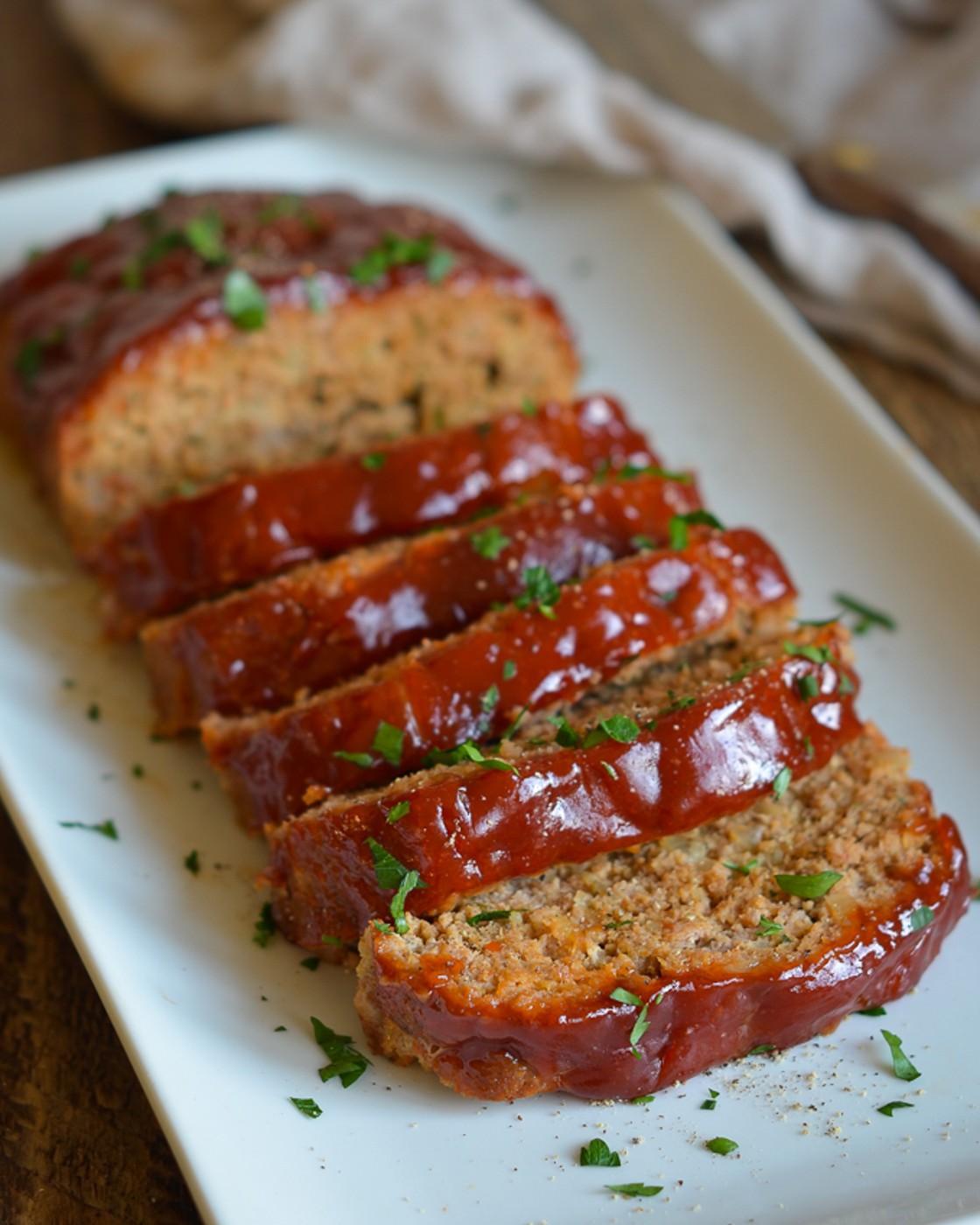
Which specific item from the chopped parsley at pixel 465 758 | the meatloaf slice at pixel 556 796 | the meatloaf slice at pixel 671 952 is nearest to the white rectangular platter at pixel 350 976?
the meatloaf slice at pixel 671 952

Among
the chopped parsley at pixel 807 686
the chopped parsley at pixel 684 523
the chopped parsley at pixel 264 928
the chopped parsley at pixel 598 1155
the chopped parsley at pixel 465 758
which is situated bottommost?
the chopped parsley at pixel 598 1155

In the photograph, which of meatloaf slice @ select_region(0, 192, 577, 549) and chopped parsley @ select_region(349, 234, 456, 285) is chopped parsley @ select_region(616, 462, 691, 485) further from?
chopped parsley @ select_region(349, 234, 456, 285)

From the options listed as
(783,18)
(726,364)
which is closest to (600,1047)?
(726,364)

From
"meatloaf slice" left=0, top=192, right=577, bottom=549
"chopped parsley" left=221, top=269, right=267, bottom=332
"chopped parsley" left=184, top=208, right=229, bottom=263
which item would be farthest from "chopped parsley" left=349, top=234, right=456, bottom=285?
"chopped parsley" left=184, top=208, right=229, bottom=263

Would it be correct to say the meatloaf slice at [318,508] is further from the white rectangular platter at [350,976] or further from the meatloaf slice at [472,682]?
the meatloaf slice at [472,682]

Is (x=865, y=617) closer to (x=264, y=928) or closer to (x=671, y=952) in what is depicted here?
(x=671, y=952)

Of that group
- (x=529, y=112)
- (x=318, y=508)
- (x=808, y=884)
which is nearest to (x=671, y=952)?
(x=808, y=884)
